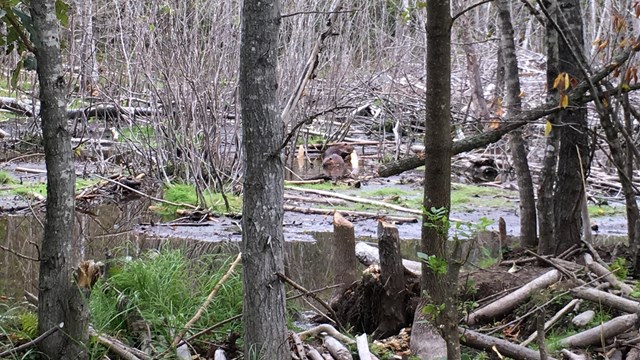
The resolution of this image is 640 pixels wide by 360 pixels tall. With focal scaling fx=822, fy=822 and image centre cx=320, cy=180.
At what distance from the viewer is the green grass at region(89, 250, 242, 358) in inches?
222

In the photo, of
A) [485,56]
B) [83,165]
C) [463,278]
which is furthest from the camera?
[485,56]

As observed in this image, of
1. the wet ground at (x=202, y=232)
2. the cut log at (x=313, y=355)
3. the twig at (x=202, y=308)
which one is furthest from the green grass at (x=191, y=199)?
the cut log at (x=313, y=355)

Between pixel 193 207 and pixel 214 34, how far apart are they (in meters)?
2.48

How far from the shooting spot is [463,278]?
260 inches

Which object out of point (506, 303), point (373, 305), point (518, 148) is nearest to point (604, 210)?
point (518, 148)

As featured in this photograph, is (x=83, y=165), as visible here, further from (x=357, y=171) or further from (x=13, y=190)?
(x=357, y=171)

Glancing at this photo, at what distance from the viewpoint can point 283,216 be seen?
5.51 m

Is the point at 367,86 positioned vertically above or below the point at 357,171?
above

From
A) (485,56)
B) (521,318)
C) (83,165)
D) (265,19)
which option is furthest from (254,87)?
(485,56)

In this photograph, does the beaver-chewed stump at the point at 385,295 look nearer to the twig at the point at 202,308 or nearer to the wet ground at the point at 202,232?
the twig at the point at 202,308

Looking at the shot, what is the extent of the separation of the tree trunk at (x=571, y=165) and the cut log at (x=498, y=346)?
6.65 ft

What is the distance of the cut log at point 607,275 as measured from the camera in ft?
18.4

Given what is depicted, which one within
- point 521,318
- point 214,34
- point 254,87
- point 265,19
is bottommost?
point 521,318

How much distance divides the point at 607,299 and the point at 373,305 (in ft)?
6.59
